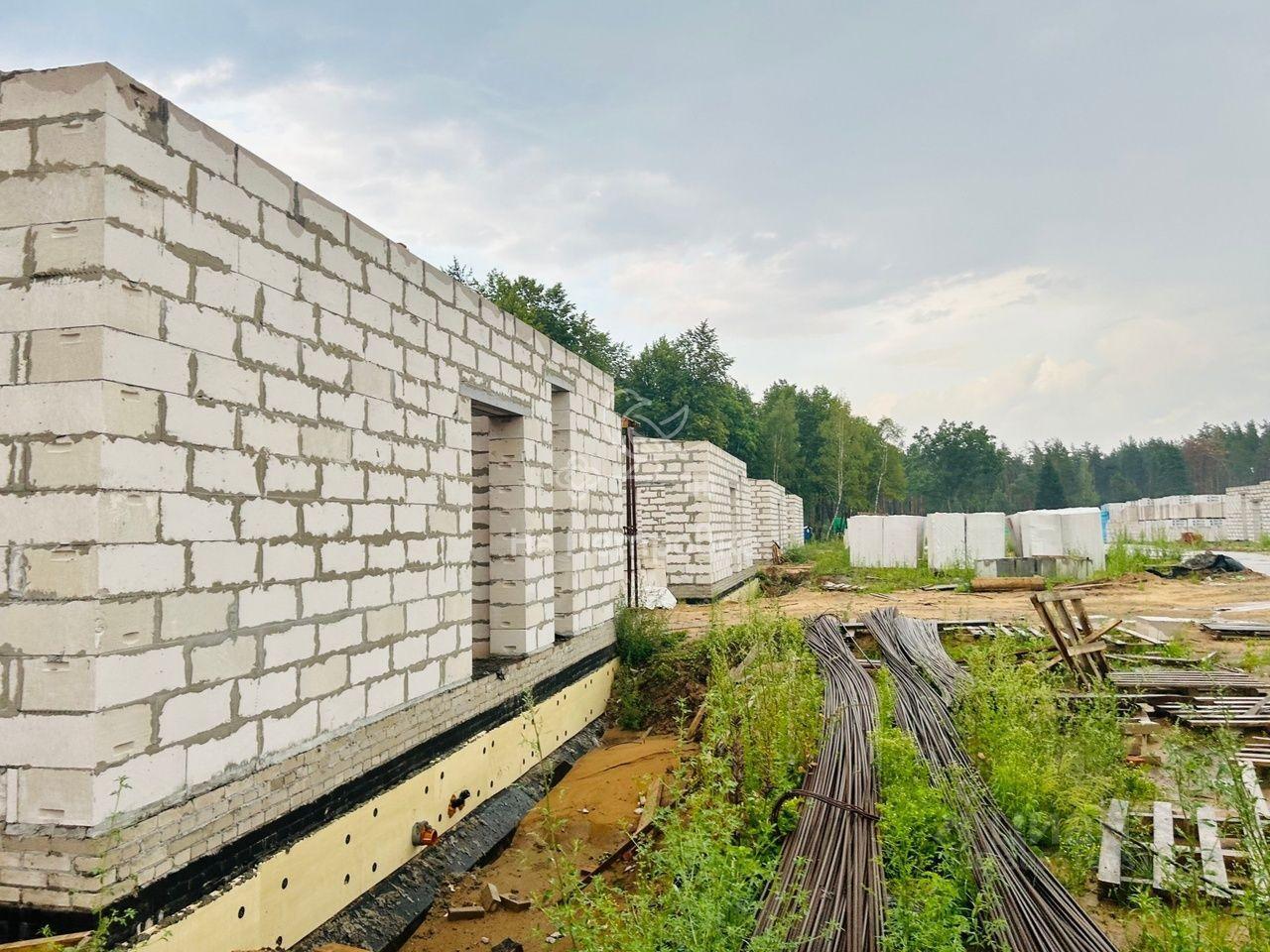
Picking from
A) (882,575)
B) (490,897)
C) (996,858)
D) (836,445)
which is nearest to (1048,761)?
(996,858)

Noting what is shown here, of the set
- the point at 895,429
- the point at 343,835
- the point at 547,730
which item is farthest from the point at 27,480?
the point at 895,429

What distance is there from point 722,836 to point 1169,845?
2.56 meters

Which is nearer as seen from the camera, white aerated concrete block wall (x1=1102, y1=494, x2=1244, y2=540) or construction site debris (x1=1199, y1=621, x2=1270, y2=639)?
construction site debris (x1=1199, y1=621, x2=1270, y2=639)

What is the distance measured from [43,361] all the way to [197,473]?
602 millimetres

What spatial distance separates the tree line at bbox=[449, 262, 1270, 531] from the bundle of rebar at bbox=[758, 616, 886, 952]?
15.5 m

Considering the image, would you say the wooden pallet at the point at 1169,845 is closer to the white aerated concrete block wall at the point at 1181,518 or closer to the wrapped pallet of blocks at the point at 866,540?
the wrapped pallet of blocks at the point at 866,540

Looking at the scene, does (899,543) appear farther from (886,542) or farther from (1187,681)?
(1187,681)

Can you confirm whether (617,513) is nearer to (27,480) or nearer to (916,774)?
(916,774)

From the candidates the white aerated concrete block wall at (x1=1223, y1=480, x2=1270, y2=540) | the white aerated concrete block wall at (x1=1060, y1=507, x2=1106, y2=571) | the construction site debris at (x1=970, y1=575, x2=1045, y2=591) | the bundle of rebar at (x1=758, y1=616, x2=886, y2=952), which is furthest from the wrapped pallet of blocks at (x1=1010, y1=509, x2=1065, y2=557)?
the white aerated concrete block wall at (x1=1223, y1=480, x2=1270, y2=540)

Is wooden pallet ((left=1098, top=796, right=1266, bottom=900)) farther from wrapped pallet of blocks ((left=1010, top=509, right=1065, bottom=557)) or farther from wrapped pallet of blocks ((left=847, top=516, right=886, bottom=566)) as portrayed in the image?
wrapped pallet of blocks ((left=847, top=516, right=886, bottom=566))

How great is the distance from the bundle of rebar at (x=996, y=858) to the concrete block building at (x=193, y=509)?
2.90 m

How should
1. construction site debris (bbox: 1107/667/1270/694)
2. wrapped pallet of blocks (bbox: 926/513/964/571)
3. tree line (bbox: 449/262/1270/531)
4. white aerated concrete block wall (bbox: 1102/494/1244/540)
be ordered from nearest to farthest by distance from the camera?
1. construction site debris (bbox: 1107/667/1270/694)
2. wrapped pallet of blocks (bbox: 926/513/964/571)
3. white aerated concrete block wall (bbox: 1102/494/1244/540)
4. tree line (bbox: 449/262/1270/531)

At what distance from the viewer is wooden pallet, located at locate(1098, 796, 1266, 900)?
3539mm

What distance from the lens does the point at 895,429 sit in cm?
6041
